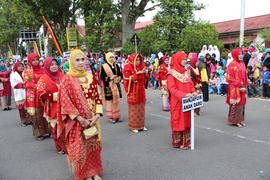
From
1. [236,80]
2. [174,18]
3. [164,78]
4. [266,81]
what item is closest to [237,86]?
[236,80]

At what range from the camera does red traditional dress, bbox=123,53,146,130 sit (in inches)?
232

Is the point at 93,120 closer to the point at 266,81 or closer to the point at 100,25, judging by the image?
the point at 266,81

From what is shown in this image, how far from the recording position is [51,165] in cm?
431

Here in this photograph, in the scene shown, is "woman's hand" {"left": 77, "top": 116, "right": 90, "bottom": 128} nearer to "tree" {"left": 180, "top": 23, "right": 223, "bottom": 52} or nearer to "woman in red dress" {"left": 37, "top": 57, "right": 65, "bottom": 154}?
"woman in red dress" {"left": 37, "top": 57, "right": 65, "bottom": 154}

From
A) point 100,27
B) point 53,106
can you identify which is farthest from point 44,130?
point 100,27

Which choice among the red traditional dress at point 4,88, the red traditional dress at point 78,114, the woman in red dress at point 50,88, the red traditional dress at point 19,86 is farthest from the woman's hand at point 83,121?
the red traditional dress at point 4,88

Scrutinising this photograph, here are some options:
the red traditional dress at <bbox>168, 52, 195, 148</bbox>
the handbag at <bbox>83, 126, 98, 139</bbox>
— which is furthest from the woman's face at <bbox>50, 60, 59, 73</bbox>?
the red traditional dress at <bbox>168, 52, 195, 148</bbox>

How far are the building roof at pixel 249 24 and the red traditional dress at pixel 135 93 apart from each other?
17.7 m

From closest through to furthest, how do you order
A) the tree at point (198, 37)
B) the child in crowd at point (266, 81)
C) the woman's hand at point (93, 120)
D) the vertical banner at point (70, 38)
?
the woman's hand at point (93, 120), the child in crowd at point (266, 81), the vertical banner at point (70, 38), the tree at point (198, 37)

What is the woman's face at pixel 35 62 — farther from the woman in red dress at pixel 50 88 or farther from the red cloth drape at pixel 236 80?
the red cloth drape at pixel 236 80

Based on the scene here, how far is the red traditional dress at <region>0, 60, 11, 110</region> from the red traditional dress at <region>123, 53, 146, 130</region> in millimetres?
5422

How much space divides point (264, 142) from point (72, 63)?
153 inches

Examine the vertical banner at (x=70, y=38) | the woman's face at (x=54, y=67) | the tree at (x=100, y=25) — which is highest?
the tree at (x=100, y=25)

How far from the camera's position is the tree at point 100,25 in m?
19.0
